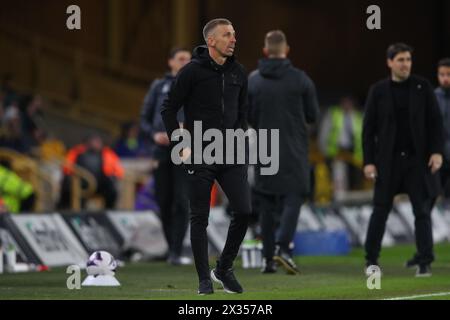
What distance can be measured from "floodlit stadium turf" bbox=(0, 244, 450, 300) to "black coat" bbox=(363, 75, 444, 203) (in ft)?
3.29

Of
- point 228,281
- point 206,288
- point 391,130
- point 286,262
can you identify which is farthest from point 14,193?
point 206,288

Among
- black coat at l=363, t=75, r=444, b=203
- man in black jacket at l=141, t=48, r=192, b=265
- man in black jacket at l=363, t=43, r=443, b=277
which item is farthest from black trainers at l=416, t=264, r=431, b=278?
man in black jacket at l=141, t=48, r=192, b=265

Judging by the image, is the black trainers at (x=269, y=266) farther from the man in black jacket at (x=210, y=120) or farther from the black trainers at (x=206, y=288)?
the black trainers at (x=206, y=288)

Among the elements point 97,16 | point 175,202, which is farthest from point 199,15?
point 175,202

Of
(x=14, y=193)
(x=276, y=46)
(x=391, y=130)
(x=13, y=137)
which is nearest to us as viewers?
(x=391, y=130)

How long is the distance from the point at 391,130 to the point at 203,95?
2.98 m

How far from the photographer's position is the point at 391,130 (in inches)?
550

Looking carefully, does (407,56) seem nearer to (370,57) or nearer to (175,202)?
(175,202)

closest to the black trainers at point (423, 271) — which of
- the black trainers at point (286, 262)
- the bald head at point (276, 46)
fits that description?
the black trainers at point (286, 262)

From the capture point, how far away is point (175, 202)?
1648 centimetres

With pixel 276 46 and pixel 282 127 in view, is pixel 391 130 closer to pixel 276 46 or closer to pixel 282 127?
pixel 282 127

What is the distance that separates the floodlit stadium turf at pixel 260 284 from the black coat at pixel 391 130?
1.00 m

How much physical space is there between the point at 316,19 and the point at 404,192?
67.1 feet

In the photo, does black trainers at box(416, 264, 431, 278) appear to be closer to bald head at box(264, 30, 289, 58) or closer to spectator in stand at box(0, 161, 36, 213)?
bald head at box(264, 30, 289, 58)
